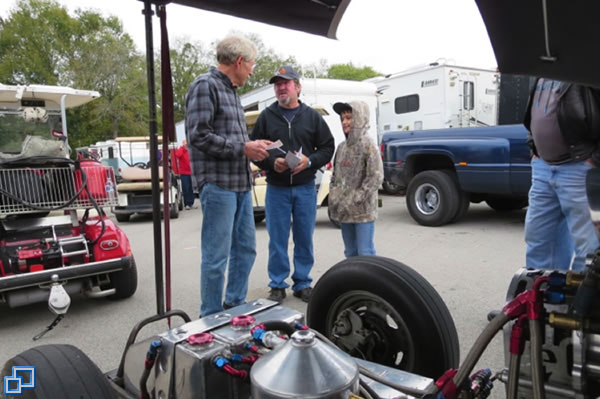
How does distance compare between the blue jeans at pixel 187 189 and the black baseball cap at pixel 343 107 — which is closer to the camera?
the black baseball cap at pixel 343 107

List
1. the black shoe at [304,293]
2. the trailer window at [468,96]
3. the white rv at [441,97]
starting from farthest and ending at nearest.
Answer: the trailer window at [468,96] < the white rv at [441,97] < the black shoe at [304,293]

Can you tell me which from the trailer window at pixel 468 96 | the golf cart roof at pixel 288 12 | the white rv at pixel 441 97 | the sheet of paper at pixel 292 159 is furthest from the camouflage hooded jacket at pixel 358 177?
the trailer window at pixel 468 96

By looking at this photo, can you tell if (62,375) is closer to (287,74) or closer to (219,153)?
(219,153)

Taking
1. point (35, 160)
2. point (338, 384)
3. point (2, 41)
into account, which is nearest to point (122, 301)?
point (35, 160)

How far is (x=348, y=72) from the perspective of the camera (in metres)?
60.7

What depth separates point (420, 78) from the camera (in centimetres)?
1138

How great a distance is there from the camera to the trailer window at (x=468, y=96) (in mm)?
11125

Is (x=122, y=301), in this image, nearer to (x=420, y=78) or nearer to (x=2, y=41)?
(x=420, y=78)

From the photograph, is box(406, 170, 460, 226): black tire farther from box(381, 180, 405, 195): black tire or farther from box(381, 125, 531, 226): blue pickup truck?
box(381, 180, 405, 195): black tire

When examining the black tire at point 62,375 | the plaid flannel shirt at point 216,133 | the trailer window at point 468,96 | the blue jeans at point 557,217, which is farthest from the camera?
the trailer window at point 468,96

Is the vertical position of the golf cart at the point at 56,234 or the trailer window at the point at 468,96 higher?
the trailer window at the point at 468,96

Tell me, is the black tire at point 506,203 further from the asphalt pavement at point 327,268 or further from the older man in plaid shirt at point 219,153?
the older man in plaid shirt at point 219,153

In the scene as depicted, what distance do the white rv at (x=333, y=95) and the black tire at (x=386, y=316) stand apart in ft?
27.1

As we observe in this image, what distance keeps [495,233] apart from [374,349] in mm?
5364
